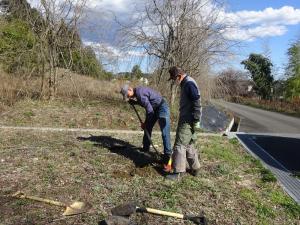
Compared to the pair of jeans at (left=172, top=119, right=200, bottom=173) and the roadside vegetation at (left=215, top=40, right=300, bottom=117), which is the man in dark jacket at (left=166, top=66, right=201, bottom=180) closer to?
the pair of jeans at (left=172, top=119, right=200, bottom=173)

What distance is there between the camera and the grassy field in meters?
6.15

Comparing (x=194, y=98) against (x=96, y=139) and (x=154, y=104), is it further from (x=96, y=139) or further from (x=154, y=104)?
(x=96, y=139)

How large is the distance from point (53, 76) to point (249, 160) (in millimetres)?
7703

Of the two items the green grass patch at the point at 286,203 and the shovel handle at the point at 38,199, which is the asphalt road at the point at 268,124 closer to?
the green grass patch at the point at 286,203

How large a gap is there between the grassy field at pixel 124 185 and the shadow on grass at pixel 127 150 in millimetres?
20

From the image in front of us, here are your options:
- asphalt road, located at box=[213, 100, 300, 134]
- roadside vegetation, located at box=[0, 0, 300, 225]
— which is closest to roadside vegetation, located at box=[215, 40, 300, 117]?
asphalt road, located at box=[213, 100, 300, 134]

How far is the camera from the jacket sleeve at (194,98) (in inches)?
290

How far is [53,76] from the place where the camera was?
49.2 feet

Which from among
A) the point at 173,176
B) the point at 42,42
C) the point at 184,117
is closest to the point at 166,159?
the point at 173,176

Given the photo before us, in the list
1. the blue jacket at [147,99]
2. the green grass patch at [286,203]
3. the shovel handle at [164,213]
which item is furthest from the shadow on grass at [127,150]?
the shovel handle at [164,213]

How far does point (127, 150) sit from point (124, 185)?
2.30 metres

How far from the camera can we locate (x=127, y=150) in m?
9.42

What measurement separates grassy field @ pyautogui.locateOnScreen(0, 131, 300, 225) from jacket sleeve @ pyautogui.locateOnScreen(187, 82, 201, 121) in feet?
3.59

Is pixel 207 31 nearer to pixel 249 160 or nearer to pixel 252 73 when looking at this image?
pixel 249 160
